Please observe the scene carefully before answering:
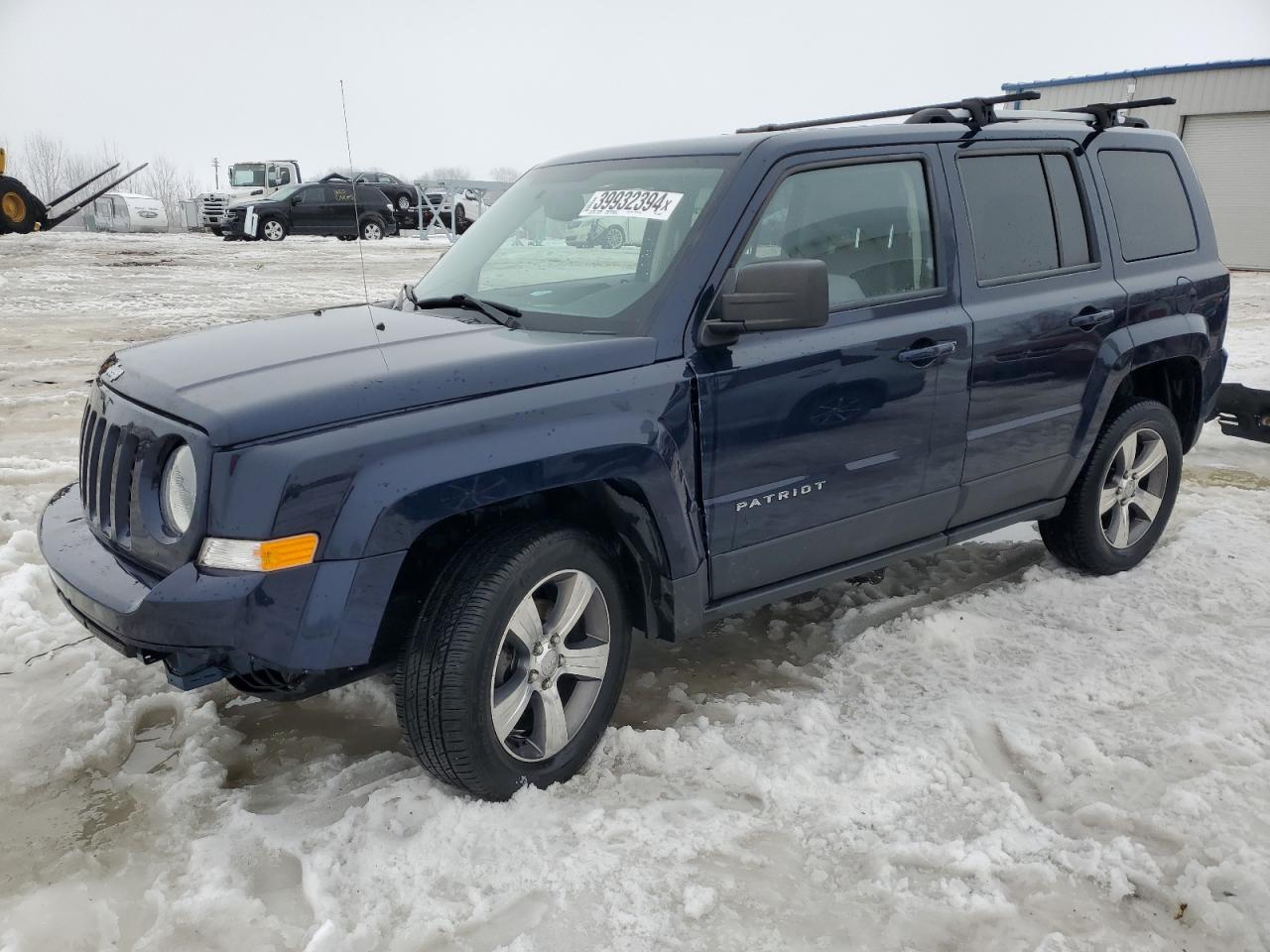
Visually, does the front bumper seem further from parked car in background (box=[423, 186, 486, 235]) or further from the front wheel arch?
parked car in background (box=[423, 186, 486, 235])

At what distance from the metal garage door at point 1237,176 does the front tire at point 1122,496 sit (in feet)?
71.5

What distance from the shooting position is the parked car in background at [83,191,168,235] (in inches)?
1407

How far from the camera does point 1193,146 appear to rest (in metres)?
24.2

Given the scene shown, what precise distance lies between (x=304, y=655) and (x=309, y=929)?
649mm

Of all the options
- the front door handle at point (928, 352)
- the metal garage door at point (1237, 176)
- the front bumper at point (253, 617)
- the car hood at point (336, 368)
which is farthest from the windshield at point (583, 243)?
the metal garage door at point (1237, 176)

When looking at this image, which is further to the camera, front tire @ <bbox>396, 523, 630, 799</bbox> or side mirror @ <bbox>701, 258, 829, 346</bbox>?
side mirror @ <bbox>701, 258, 829, 346</bbox>

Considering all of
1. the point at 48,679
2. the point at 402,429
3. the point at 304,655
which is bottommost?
the point at 48,679

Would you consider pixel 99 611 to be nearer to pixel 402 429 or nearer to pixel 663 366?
pixel 402 429

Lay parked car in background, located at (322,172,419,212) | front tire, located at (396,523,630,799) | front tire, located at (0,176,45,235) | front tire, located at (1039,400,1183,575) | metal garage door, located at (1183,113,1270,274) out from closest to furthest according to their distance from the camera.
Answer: front tire, located at (396,523,630,799) < front tire, located at (1039,400,1183,575) < front tire, located at (0,176,45,235) < metal garage door, located at (1183,113,1270,274) < parked car in background, located at (322,172,419,212)

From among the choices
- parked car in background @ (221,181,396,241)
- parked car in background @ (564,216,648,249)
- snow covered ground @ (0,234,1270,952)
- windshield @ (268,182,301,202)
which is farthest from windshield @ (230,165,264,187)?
parked car in background @ (564,216,648,249)

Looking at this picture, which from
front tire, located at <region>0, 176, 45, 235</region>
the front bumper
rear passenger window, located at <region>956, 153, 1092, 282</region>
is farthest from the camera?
front tire, located at <region>0, 176, 45, 235</region>

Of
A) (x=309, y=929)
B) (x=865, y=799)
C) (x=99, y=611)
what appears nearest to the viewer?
(x=309, y=929)

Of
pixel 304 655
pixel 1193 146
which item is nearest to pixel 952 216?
pixel 304 655

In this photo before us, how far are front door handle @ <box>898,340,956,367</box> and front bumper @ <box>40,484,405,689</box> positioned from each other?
1.90m
